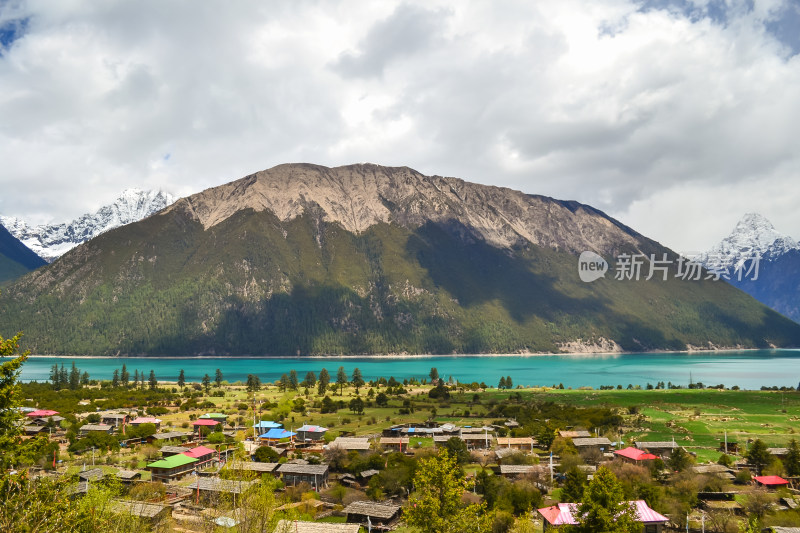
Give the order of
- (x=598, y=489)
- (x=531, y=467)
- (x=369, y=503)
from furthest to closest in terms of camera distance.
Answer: (x=531, y=467) → (x=369, y=503) → (x=598, y=489)

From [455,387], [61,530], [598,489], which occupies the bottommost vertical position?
[455,387]

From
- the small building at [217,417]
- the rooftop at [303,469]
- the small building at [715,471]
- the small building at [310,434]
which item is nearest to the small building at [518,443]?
the small building at [715,471]

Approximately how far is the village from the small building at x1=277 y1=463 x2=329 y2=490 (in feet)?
0.41

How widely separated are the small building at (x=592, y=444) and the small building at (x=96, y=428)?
5685 centimetres

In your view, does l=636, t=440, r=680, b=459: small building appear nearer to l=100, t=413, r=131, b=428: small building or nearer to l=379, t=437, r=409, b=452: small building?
l=379, t=437, r=409, b=452: small building

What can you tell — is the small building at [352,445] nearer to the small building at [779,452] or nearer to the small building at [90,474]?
the small building at [90,474]

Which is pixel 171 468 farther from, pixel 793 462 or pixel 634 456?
pixel 793 462

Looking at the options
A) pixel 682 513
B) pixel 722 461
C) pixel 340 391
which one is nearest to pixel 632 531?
pixel 682 513

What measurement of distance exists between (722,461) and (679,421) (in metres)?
29.0

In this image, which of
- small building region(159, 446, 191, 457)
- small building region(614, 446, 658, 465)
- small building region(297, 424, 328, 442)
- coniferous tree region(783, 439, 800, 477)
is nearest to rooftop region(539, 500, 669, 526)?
small building region(614, 446, 658, 465)

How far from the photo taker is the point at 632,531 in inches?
1076

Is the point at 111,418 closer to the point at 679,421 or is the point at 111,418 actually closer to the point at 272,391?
the point at 272,391

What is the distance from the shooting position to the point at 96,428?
72.2m

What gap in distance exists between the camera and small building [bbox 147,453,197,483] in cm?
5350
